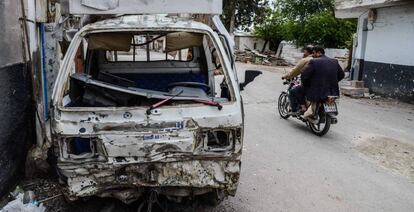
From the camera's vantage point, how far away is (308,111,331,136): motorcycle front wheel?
24.7ft

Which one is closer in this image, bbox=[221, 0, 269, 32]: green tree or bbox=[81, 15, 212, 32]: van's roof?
bbox=[81, 15, 212, 32]: van's roof

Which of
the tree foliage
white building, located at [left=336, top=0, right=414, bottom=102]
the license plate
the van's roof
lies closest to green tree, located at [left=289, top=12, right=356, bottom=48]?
the tree foliage

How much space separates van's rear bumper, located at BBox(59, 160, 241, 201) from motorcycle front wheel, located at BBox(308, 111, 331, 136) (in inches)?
169

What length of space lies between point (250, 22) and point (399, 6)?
27657 millimetres

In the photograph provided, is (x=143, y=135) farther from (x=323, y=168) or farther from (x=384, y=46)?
(x=384, y=46)

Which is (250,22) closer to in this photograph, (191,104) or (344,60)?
(344,60)

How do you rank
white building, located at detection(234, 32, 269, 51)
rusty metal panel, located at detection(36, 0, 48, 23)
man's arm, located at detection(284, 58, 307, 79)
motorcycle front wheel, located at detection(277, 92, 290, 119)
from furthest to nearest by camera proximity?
1. white building, located at detection(234, 32, 269, 51)
2. motorcycle front wheel, located at detection(277, 92, 290, 119)
3. man's arm, located at detection(284, 58, 307, 79)
4. rusty metal panel, located at detection(36, 0, 48, 23)

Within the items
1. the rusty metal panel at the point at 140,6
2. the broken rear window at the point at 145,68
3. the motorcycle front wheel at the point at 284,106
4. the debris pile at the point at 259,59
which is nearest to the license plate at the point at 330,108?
the motorcycle front wheel at the point at 284,106

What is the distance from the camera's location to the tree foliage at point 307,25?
24750 millimetres

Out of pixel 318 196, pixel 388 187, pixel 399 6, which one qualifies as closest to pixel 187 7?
pixel 318 196

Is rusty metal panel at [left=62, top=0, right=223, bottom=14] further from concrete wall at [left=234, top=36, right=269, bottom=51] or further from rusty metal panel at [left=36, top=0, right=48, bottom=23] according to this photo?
concrete wall at [left=234, top=36, right=269, bottom=51]

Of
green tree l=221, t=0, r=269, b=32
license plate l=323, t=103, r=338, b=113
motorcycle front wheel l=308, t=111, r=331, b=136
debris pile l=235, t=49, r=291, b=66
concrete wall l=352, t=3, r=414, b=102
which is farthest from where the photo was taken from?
green tree l=221, t=0, r=269, b=32

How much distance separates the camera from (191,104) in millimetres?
3648

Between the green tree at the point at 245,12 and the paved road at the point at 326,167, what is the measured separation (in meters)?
27.3
